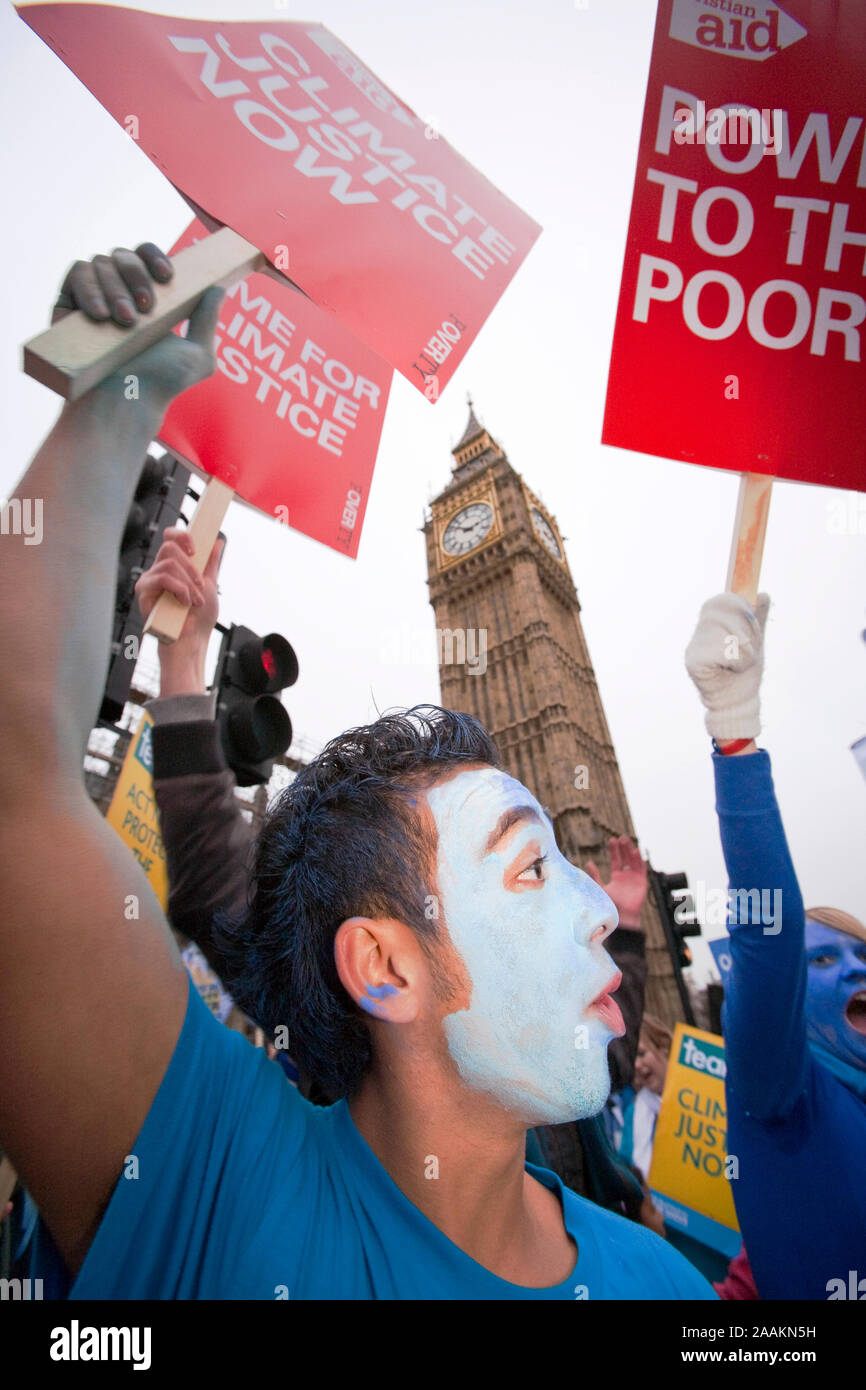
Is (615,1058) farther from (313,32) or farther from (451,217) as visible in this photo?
(313,32)

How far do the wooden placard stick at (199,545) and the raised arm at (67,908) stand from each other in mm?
684

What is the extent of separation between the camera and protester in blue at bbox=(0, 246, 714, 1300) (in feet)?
2.48

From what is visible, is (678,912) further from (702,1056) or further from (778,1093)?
(778,1093)

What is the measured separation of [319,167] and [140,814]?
2501mm

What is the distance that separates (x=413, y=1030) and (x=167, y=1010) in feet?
1.43

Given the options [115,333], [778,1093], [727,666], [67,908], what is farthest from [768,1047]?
[115,333]

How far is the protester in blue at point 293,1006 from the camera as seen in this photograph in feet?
2.48

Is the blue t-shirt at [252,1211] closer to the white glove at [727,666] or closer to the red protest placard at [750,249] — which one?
the white glove at [727,666]

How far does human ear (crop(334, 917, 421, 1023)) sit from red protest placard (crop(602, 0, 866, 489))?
1623mm

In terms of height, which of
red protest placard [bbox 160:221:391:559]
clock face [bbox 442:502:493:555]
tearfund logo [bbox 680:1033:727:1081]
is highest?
clock face [bbox 442:502:493:555]

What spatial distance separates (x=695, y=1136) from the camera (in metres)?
4.19

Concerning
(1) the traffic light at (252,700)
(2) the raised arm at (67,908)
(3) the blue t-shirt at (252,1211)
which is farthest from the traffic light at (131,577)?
(3) the blue t-shirt at (252,1211)

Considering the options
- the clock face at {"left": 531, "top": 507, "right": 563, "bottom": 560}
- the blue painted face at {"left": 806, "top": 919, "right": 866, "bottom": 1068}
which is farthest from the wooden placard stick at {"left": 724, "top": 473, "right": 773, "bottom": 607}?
the clock face at {"left": 531, "top": 507, "right": 563, "bottom": 560}

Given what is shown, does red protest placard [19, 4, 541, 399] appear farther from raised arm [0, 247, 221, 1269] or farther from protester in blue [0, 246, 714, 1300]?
raised arm [0, 247, 221, 1269]
